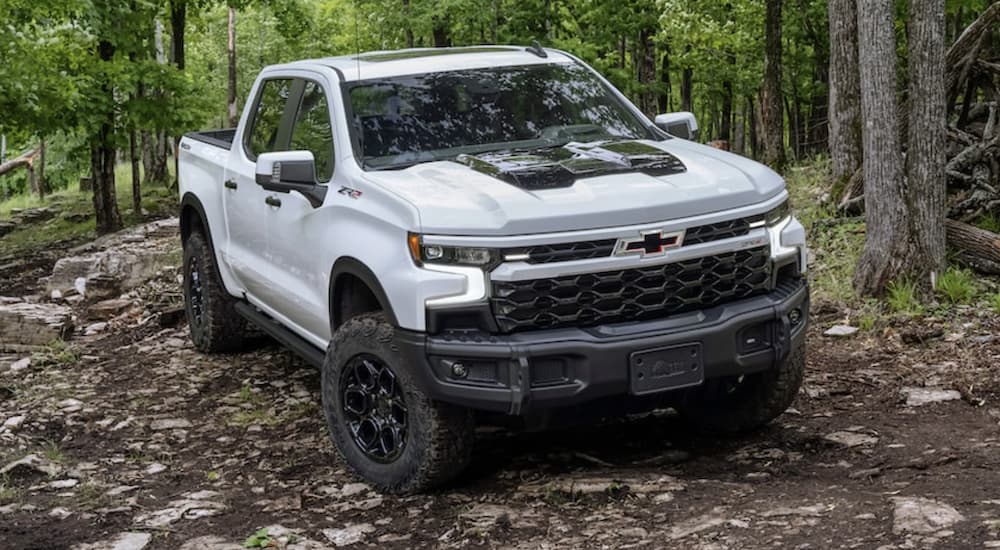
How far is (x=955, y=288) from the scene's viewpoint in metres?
8.24

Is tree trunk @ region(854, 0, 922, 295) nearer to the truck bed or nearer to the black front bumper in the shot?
the black front bumper

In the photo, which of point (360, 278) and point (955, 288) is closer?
point (360, 278)

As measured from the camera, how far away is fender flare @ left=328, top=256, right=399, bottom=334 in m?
5.08

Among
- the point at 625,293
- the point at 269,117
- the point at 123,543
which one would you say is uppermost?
the point at 269,117

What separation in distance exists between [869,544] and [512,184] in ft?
6.96

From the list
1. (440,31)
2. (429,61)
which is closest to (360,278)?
(429,61)

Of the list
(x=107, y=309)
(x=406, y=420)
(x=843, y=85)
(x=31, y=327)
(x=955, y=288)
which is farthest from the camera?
(x=843, y=85)

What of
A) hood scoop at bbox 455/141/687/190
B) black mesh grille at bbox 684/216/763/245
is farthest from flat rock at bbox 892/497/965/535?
hood scoop at bbox 455/141/687/190

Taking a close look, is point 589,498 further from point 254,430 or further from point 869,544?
point 254,430

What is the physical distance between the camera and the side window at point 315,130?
6020 millimetres

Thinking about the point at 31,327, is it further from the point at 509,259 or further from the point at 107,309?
the point at 509,259

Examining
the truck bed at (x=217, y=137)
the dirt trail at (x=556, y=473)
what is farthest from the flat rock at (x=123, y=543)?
the truck bed at (x=217, y=137)

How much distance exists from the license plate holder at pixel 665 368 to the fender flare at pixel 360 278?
108 cm

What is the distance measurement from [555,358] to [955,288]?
463cm
